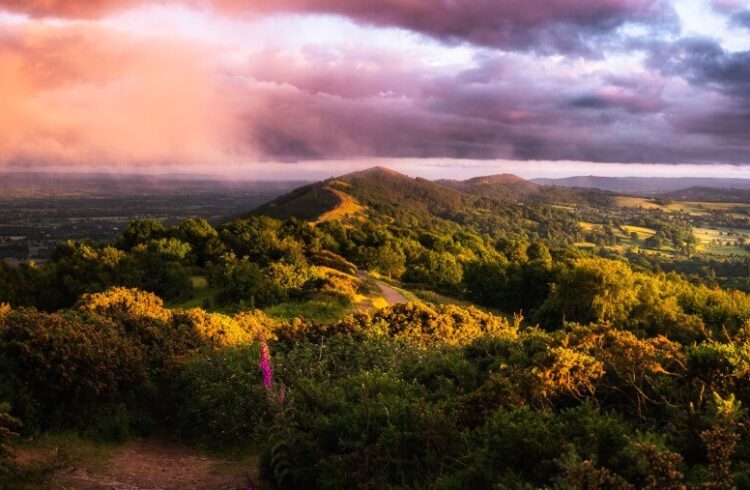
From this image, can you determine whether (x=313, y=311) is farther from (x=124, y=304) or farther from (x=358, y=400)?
(x=358, y=400)

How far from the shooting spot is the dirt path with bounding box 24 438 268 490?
9.03 meters

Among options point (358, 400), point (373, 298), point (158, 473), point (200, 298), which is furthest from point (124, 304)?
point (373, 298)

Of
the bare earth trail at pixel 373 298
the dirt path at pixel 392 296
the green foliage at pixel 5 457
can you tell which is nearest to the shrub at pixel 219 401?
the green foliage at pixel 5 457

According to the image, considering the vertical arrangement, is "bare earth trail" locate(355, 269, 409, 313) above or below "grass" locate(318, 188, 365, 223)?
below

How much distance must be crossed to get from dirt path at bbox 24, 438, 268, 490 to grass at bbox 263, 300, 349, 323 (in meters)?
15.3

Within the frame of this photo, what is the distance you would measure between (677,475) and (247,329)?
17219mm

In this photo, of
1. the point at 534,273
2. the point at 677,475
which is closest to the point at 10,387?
the point at 677,475

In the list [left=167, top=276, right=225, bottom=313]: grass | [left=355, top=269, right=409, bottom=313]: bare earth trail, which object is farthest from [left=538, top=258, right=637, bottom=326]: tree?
[left=167, top=276, right=225, bottom=313]: grass

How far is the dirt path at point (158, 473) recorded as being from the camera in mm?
9031

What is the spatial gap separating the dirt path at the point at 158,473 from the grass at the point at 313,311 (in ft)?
50.3

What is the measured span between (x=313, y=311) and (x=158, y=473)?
734 inches

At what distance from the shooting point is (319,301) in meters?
30.5

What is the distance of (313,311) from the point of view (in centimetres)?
2861

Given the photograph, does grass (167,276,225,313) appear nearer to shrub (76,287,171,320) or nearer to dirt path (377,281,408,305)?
shrub (76,287,171,320)
